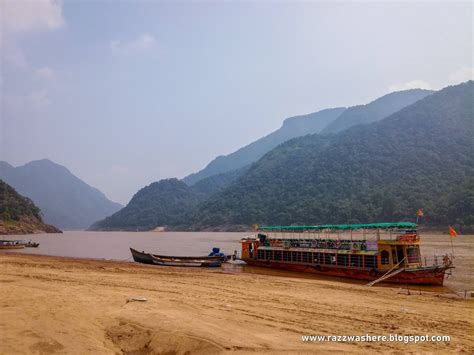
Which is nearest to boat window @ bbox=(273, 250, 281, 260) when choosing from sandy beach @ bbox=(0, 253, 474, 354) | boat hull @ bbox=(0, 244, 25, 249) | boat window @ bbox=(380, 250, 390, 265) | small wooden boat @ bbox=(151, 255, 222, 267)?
small wooden boat @ bbox=(151, 255, 222, 267)

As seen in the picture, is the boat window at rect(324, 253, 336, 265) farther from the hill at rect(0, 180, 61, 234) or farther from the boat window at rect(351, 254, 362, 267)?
the hill at rect(0, 180, 61, 234)

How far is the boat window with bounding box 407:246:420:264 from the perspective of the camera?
104 feet

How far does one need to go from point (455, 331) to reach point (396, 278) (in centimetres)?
1980

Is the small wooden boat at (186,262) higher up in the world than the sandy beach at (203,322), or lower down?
lower down

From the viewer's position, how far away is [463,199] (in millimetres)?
103750

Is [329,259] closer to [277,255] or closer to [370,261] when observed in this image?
[370,261]

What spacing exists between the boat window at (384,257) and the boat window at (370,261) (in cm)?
66

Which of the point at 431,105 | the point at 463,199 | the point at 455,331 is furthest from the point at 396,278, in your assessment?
the point at 431,105

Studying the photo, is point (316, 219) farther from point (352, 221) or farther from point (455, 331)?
point (455, 331)

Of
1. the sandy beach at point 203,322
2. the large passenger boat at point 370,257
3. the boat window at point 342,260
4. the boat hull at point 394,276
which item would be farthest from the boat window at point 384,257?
the sandy beach at point 203,322

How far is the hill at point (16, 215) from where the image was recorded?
139 meters

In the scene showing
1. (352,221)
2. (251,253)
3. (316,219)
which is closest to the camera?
(251,253)

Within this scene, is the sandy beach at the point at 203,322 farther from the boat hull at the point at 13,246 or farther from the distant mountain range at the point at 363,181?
the distant mountain range at the point at 363,181

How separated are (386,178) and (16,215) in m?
150
